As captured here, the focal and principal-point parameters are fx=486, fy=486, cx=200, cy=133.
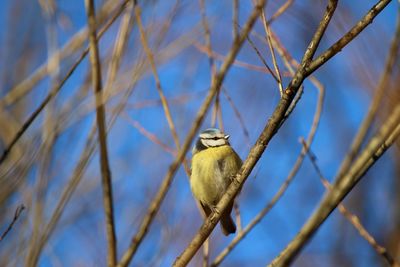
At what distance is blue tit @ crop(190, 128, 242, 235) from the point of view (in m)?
3.50

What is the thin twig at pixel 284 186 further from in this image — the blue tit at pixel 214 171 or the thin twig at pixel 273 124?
the blue tit at pixel 214 171

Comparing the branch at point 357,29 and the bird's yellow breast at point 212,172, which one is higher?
the branch at point 357,29

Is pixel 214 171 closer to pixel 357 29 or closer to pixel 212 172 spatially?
pixel 212 172

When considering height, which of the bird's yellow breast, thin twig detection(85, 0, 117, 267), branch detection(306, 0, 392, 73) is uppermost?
branch detection(306, 0, 392, 73)

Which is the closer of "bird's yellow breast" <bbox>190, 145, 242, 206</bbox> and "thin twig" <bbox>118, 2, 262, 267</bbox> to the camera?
"thin twig" <bbox>118, 2, 262, 267</bbox>

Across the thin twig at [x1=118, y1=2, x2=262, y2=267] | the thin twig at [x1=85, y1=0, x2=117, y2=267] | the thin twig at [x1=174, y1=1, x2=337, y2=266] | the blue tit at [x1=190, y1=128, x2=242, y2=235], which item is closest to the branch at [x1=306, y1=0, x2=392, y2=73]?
the thin twig at [x1=174, y1=1, x2=337, y2=266]

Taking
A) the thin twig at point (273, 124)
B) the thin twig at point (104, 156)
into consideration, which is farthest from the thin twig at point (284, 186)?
the thin twig at point (104, 156)

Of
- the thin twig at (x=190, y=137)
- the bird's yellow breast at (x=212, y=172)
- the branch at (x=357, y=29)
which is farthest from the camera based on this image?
the bird's yellow breast at (x=212, y=172)

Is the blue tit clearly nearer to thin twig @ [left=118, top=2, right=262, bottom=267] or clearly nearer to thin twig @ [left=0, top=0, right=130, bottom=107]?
thin twig @ [left=0, top=0, right=130, bottom=107]

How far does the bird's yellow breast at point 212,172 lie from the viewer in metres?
3.49

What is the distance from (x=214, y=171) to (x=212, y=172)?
0.02m

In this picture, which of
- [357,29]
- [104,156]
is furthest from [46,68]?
[357,29]

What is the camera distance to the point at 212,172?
11.5ft

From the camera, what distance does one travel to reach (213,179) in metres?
3.51
